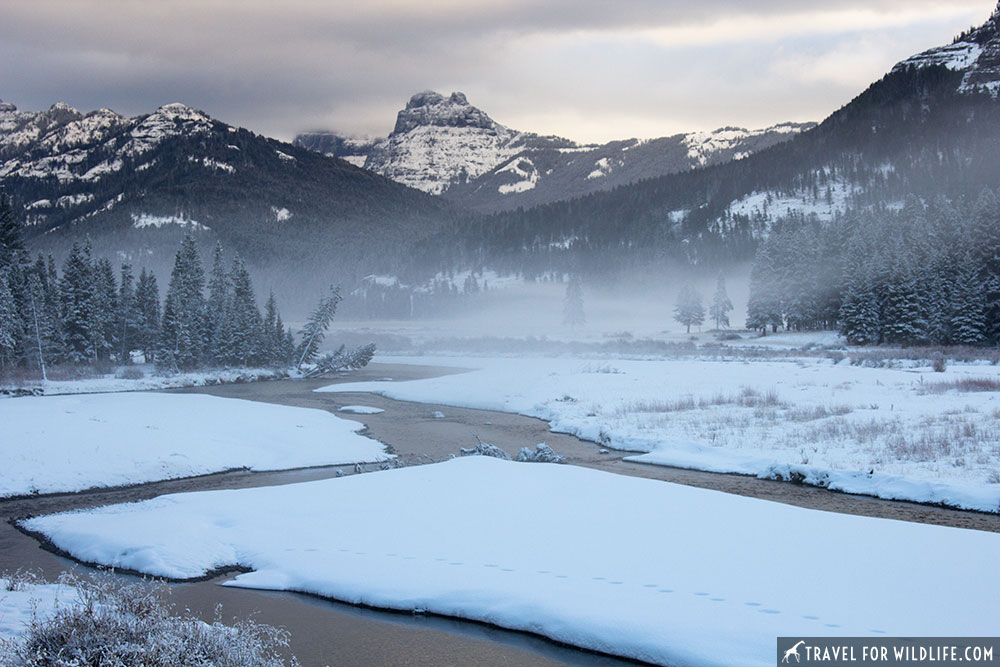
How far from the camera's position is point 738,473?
18938 millimetres

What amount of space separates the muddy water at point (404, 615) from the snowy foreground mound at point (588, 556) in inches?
13.8

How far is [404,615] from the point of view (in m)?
9.92

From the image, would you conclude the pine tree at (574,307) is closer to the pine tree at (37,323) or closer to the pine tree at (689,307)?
the pine tree at (689,307)

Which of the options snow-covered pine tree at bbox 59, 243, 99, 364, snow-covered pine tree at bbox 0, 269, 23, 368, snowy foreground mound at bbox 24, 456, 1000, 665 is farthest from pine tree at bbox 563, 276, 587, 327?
snowy foreground mound at bbox 24, 456, 1000, 665

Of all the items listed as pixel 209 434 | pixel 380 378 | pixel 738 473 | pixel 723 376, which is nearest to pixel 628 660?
pixel 738 473

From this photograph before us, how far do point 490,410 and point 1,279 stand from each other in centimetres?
3714

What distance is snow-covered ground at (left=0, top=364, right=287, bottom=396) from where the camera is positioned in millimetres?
47366

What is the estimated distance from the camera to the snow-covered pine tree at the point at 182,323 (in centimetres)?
5762

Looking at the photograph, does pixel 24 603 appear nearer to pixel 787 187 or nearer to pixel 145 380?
pixel 145 380

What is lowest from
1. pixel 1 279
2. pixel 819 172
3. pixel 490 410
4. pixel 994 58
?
pixel 490 410

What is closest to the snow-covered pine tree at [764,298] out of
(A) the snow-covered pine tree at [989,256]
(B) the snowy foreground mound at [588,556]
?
(A) the snow-covered pine tree at [989,256]

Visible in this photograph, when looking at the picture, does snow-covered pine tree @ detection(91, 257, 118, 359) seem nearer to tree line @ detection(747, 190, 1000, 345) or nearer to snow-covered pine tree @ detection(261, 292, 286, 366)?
snow-covered pine tree @ detection(261, 292, 286, 366)

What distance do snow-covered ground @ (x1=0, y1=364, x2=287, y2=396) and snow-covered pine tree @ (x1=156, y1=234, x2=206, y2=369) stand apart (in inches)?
71.3

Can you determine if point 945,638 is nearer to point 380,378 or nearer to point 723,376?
point 723,376
